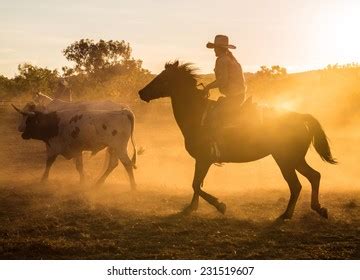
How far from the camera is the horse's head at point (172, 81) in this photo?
1098cm

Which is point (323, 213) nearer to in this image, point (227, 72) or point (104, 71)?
point (227, 72)

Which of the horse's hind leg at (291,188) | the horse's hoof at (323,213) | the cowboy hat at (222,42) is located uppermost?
→ the cowboy hat at (222,42)

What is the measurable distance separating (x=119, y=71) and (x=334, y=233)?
187ft

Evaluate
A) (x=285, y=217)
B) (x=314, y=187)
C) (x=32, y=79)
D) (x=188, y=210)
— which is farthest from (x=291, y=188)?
(x=32, y=79)

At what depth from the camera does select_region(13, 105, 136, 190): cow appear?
1362 centimetres

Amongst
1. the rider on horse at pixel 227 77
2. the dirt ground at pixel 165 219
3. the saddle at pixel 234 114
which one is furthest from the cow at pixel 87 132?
the rider on horse at pixel 227 77

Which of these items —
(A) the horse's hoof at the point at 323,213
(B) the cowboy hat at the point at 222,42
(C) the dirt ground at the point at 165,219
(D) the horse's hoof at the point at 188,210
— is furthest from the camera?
(D) the horse's hoof at the point at 188,210

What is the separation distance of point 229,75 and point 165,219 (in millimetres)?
2957

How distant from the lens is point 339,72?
65.4 metres

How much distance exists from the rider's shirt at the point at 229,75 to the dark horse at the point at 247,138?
2.25 ft

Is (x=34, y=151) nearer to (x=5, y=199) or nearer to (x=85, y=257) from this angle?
(x=5, y=199)

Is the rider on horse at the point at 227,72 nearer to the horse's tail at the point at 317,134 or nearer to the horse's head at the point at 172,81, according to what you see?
the horse's head at the point at 172,81

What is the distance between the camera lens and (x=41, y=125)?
1480cm
